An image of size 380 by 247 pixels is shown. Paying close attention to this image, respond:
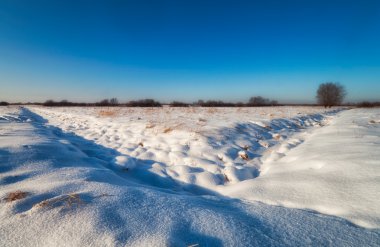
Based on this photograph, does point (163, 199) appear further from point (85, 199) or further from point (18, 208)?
point (18, 208)

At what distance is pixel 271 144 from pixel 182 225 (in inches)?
151

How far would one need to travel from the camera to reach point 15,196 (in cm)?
139

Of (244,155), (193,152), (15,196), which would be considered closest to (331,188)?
(244,155)

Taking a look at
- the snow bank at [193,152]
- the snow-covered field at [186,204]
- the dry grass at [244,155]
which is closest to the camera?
the snow-covered field at [186,204]

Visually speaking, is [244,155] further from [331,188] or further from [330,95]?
[330,95]

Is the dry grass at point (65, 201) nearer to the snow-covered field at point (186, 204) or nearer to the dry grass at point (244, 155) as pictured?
the snow-covered field at point (186, 204)

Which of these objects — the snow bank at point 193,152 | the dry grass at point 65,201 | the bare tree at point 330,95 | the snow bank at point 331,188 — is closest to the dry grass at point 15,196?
the dry grass at point 65,201

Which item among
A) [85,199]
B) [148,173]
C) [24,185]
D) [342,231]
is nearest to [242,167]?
[148,173]

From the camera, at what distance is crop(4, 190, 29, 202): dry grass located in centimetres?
137

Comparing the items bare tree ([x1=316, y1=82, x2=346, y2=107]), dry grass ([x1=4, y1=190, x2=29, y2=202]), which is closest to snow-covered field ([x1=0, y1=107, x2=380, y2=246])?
dry grass ([x1=4, y1=190, x2=29, y2=202])

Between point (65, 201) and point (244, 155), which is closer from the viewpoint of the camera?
point (65, 201)

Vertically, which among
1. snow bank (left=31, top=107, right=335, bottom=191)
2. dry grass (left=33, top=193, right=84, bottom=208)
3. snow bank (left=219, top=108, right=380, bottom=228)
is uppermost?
dry grass (left=33, top=193, right=84, bottom=208)

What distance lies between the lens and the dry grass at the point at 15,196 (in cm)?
137

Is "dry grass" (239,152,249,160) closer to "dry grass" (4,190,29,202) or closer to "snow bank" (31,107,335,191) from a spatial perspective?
"snow bank" (31,107,335,191)
